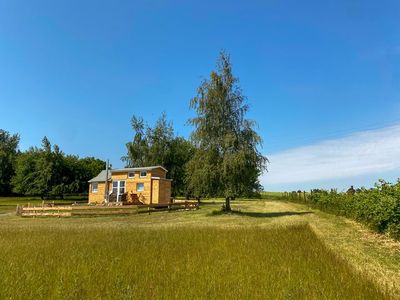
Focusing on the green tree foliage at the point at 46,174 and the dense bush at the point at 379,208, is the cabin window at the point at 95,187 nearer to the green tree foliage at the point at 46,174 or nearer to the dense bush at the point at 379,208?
the green tree foliage at the point at 46,174

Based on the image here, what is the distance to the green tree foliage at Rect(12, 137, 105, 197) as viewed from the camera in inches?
2783

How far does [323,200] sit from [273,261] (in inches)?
1206

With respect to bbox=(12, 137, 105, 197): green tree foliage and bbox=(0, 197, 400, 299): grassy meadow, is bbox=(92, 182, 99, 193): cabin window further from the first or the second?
bbox=(0, 197, 400, 299): grassy meadow

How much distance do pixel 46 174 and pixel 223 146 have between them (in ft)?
157

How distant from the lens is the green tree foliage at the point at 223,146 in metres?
32.2

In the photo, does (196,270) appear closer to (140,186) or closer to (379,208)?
(379,208)

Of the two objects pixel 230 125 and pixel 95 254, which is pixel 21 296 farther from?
pixel 230 125

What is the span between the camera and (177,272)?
27.5 ft

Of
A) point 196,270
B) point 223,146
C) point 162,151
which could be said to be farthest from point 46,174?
point 196,270

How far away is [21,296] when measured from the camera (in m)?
6.15

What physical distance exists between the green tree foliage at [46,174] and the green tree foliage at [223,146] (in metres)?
45.3

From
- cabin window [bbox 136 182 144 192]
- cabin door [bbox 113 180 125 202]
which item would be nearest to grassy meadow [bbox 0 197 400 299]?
cabin window [bbox 136 182 144 192]

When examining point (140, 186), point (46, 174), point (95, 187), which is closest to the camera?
point (140, 186)

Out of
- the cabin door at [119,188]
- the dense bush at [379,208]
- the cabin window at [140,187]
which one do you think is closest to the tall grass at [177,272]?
the dense bush at [379,208]
